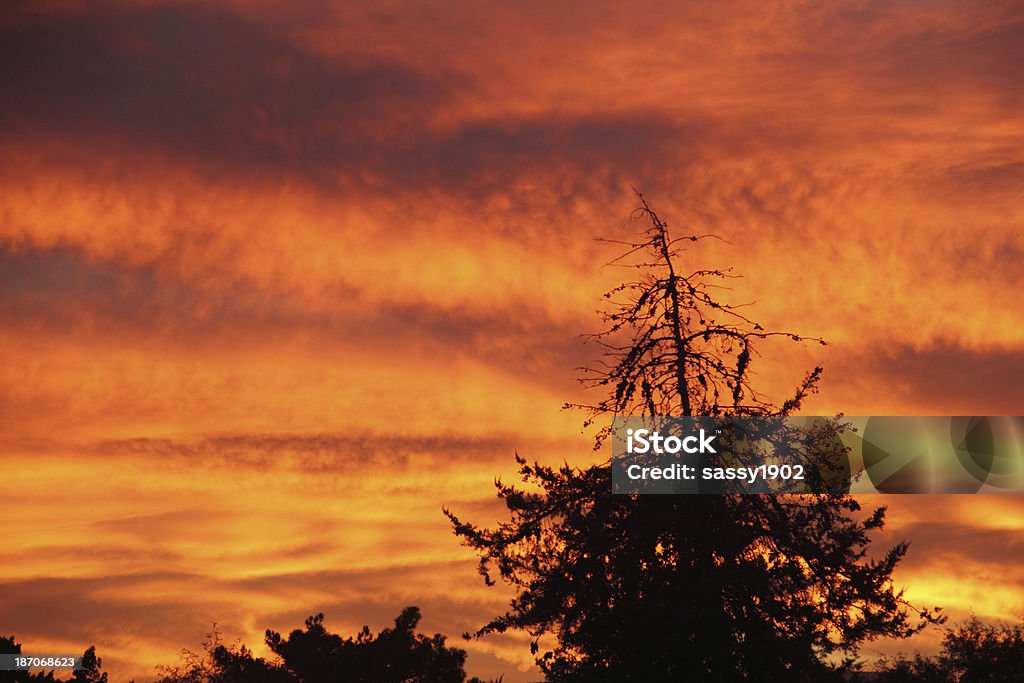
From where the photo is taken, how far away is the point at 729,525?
70.6 feet

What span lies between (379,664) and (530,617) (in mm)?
29900

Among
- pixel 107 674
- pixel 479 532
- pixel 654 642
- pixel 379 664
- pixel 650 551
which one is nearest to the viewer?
pixel 654 642

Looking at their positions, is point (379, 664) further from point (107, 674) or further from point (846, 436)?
point (846, 436)

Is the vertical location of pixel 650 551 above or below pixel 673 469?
below

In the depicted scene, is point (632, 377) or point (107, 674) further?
point (107, 674)

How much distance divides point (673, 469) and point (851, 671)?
235 inches

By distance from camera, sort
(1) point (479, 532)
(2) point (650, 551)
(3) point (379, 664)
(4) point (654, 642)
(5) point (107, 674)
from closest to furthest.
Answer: (4) point (654, 642) → (2) point (650, 551) → (1) point (479, 532) → (5) point (107, 674) → (3) point (379, 664)

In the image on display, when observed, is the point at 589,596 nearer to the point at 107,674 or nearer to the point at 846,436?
the point at 846,436

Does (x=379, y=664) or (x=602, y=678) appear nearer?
(x=602, y=678)

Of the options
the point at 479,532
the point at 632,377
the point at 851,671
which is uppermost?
the point at 632,377

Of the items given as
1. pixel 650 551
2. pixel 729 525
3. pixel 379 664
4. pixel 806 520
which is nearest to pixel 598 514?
pixel 650 551

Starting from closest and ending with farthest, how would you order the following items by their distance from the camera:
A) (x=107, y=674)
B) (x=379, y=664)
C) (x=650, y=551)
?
(x=650, y=551) < (x=107, y=674) < (x=379, y=664)

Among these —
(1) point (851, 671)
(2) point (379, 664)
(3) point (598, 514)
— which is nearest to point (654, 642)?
(3) point (598, 514)

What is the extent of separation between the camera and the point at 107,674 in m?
47.3
